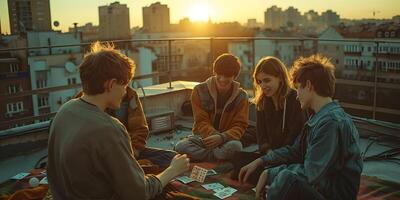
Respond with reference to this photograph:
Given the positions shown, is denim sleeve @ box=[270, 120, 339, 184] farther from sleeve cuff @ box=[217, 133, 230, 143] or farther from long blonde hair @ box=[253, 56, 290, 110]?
sleeve cuff @ box=[217, 133, 230, 143]

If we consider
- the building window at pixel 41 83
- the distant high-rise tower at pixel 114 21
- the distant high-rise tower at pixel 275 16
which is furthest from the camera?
the distant high-rise tower at pixel 275 16

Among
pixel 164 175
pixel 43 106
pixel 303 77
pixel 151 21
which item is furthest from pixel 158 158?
pixel 151 21

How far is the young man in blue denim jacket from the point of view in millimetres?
2203

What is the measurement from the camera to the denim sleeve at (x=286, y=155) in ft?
9.93

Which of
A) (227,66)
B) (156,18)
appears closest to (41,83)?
(156,18)

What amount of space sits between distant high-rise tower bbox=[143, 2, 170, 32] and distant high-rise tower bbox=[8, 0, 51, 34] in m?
30.6

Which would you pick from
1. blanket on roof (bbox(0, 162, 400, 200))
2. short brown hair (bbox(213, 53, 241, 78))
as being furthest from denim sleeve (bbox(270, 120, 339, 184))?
short brown hair (bbox(213, 53, 241, 78))

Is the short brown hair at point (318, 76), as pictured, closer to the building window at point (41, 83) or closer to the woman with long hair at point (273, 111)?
the woman with long hair at point (273, 111)

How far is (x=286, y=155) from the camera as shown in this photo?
307 cm

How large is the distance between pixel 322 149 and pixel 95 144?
1.14 meters

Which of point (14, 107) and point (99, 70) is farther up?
point (99, 70)

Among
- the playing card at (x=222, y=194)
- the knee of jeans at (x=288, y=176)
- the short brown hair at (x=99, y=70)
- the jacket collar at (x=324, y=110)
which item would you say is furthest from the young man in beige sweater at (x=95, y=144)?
the playing card at (x=222, y=194)

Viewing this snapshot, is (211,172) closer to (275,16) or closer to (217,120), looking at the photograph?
(217,120)

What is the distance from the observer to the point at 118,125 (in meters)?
1.84
